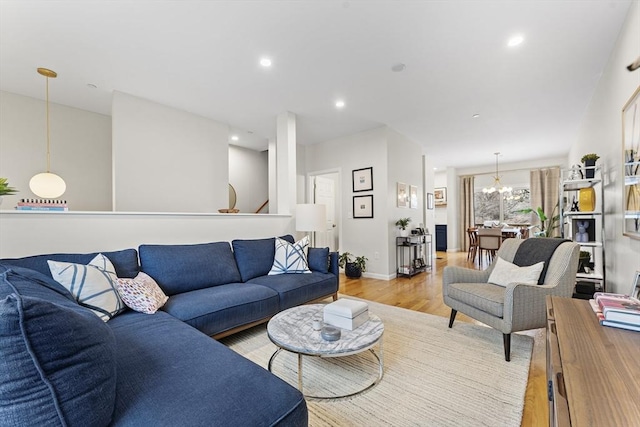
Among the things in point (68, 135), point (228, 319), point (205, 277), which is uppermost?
point (68, 135)

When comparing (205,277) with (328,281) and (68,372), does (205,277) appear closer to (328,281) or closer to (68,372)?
(328,281)

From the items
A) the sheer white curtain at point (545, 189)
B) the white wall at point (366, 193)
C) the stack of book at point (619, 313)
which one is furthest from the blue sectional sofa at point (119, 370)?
the sheer white curtain at point (545, 189)

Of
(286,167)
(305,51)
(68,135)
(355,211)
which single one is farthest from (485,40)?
(68,135)

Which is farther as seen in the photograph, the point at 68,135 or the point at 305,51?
the point at 68,135

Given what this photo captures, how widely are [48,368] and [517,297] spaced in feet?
8.10

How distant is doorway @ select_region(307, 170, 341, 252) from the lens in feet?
19.3

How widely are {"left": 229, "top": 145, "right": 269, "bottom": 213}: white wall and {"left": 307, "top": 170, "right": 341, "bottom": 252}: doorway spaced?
1.24 meters

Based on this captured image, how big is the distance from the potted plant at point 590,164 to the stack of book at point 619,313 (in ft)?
8.49

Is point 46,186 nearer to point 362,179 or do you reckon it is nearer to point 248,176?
point 248,176

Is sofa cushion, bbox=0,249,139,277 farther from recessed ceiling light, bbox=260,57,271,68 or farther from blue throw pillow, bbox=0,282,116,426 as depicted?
recessed ceiling light, bbox=260,57,271,68

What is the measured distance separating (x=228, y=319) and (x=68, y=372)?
152 centimetres

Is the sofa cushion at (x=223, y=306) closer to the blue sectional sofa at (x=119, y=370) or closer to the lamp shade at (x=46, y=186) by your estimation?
the blue sectional sofa at (x=119, y=370)

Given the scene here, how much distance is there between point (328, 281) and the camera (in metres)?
3.07

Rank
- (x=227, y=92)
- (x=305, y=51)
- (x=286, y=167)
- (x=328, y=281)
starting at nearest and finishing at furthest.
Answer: (x=305, y=51) < (x=328, y=281) < (x=227, y=92) < (x=286, y=167)
